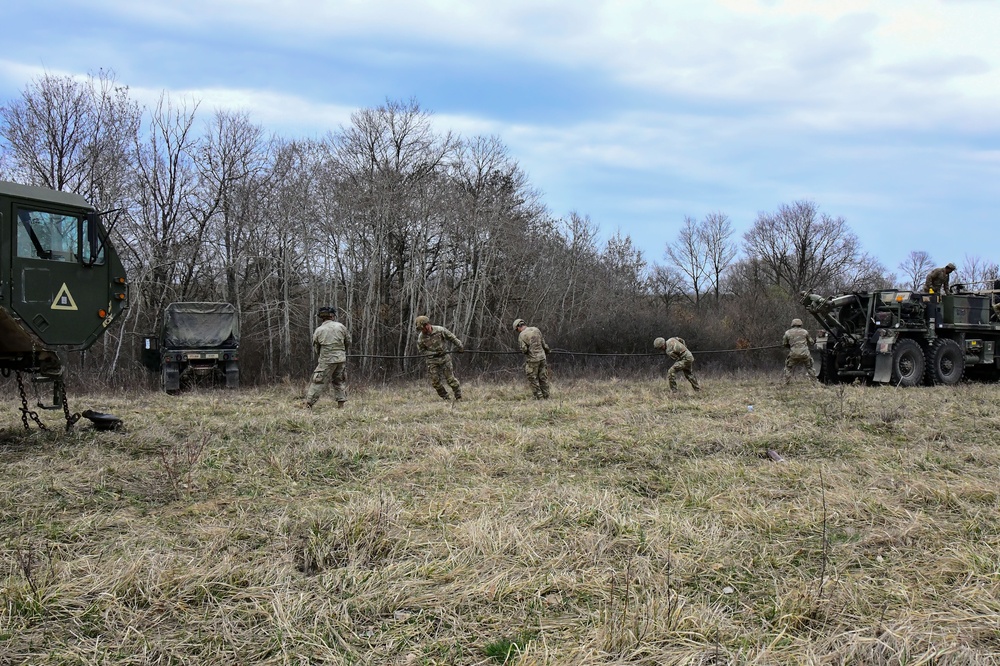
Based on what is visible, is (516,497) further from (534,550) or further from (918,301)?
(918,301)

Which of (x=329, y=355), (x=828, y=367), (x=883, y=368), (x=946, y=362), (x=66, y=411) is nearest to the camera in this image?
(x=66, y=411)

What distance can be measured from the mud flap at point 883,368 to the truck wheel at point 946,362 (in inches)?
44.8

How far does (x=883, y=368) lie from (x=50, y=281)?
14.1m

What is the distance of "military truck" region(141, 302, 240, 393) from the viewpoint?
1577cm

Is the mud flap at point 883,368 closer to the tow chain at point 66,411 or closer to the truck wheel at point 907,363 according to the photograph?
the truck wheel at point 907,363

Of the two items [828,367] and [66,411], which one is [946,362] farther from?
[66,411]

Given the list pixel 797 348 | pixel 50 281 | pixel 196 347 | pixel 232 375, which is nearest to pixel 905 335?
pixel 797 348

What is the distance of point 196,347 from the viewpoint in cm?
1628

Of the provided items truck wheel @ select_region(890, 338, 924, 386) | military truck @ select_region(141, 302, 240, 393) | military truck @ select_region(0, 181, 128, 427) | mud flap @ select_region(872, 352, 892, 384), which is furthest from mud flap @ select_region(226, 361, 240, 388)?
truck wheel @ select_region(890, 338, 924, 386)

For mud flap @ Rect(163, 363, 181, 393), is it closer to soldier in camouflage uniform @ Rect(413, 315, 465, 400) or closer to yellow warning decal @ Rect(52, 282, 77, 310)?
soldier in camouflage uniform @ Rect(413, 315, 465, 400)

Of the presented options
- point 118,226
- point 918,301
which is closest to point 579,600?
point 918,301

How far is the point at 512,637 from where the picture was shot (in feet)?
10.2

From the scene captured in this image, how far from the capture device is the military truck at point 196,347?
15773 mm

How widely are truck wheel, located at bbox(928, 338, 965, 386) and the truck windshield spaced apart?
48.9ft
